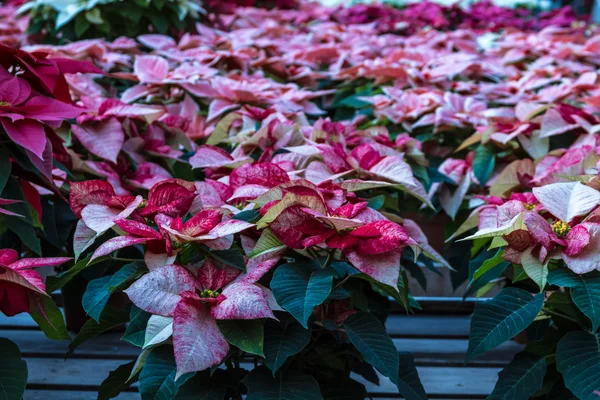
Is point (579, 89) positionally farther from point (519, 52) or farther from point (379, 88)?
point (519, 52)

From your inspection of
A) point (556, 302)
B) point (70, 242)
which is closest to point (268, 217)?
point (556, 302)

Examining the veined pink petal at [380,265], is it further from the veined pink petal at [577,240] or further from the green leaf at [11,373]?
the green leaf at [11,373]

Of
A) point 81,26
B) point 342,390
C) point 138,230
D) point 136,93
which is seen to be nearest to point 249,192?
point 138,230

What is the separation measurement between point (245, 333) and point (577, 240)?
38cm

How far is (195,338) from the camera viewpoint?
0.74m

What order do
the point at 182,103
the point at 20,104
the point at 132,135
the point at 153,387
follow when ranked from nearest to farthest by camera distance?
1. the point at 153,387
2. the point at 20,104
3. the point at 132,135
4. the point at 182,103

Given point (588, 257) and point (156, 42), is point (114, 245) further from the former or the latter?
point (156, 42)

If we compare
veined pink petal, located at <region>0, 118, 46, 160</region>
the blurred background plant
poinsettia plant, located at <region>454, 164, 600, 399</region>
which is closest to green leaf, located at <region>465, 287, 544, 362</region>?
poinsettia plant, located at <region>454, 164, 600, 399</region>

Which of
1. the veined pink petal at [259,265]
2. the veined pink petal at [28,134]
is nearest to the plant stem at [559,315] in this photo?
the veined pink petal at [259,265]

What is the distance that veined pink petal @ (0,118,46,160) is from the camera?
0.96m

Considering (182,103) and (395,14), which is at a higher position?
(182,103)

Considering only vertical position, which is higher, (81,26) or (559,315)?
(559,315)

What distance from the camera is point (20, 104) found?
104 centimetres

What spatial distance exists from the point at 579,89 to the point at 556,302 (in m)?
1.09
